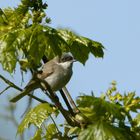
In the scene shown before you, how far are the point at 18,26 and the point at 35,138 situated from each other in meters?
0.73

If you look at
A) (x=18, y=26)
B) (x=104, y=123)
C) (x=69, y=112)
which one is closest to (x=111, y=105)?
(x=104, y=123)

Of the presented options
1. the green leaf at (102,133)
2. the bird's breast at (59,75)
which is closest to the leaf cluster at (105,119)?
the green leaf at (102,133)

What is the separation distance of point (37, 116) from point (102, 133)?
0.65m

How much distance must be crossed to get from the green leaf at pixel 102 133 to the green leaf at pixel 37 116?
1.67ft

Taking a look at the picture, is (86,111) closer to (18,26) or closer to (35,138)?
(35,138)

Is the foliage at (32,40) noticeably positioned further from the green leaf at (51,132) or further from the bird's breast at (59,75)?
the bird's breast at (59,75)

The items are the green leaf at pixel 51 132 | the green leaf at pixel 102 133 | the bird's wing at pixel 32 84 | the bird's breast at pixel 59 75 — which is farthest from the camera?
the bird's breast at pixel 59 75

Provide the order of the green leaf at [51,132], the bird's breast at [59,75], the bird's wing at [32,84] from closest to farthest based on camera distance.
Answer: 1. the bird's wing at [32,84]
2. the green leaf at [51,132]
3. the bird's breast at [59,75]

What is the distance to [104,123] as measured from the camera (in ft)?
9.59

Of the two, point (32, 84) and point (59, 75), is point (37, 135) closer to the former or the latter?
point (32, 84)

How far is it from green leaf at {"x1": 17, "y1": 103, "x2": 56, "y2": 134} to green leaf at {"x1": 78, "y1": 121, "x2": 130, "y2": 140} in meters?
0.51

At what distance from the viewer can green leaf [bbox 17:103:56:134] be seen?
3352 mm

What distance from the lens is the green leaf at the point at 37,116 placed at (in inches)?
132

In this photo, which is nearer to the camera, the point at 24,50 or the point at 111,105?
the point at 111,105
